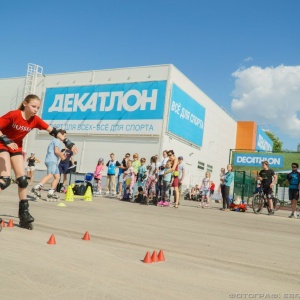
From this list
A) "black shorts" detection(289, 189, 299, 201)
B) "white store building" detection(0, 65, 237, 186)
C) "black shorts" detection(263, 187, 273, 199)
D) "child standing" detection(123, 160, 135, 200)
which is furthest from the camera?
"white store building" detection(0, 65, 237, 186)

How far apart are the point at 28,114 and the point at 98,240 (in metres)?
2.03

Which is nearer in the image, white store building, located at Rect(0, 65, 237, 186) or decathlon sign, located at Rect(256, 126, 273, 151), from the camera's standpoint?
white store building, located at Rect(0, 65, 237, 186)

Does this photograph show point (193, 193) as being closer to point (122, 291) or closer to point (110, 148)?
point (110, 148)

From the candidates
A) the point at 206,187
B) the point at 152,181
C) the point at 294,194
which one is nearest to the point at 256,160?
the point at 206,187

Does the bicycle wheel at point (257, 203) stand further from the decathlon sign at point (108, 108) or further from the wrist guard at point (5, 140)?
the decathlon sign at point (108, 108)

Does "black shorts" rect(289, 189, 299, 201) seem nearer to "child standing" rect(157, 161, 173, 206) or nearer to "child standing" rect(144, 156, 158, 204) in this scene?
"child standing" rect(157, 161, 173, 206)

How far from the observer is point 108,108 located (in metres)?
25.3

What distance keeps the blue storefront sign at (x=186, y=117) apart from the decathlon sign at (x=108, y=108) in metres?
1.10

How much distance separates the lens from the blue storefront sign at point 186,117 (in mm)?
24219

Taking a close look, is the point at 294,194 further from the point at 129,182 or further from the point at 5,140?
the point at 5,140

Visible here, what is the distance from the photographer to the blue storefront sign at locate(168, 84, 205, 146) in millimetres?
24219

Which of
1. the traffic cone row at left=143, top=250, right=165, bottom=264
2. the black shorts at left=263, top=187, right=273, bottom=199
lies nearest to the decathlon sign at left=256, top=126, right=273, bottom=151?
the black shorts at left=263, top=187, right=273, bottom=199

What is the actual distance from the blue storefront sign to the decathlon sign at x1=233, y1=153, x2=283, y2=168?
20.9 ft

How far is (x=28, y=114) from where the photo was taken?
4730 mm
